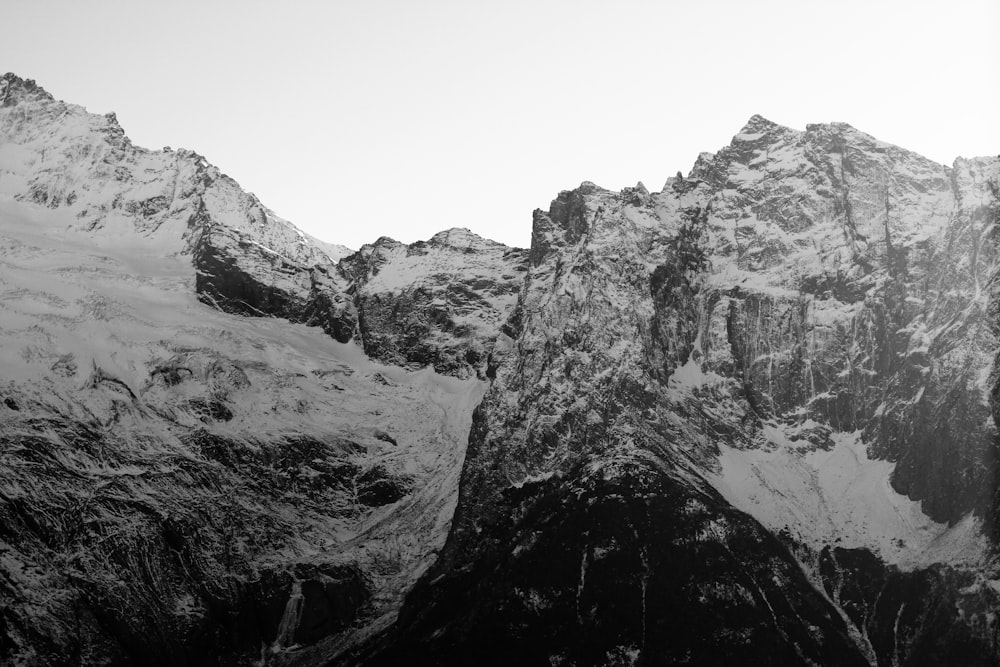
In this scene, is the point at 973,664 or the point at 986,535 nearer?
the point at 973,664

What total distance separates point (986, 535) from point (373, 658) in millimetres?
81714

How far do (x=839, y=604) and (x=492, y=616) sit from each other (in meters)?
46.3

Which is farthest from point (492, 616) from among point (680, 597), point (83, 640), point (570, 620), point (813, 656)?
point (83, 640)

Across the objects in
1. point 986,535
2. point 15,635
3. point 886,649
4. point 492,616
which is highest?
point 986,535

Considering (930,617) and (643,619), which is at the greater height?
(930,617)

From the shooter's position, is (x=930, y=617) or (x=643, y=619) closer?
(x=643, y=619)

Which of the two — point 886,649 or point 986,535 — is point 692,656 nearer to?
point 886,649

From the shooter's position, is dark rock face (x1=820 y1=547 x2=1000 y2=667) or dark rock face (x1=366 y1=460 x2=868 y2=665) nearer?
dark rock face (x1=820 y1=547 x2=1000 y2=667)

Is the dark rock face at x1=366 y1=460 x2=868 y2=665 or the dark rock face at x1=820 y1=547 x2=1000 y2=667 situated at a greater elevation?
the dark rock face at x1=820 y1=547 x2=1000 y2=667

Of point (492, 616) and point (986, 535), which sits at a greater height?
point (986, 535)

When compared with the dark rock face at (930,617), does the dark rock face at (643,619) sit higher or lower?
lower

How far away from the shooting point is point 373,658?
197m

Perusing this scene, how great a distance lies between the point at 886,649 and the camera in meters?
193

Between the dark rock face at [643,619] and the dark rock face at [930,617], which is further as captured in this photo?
the dark rock face at [643,619]
